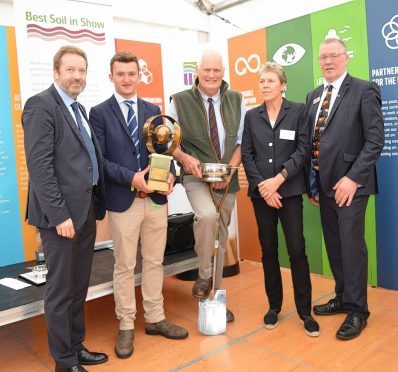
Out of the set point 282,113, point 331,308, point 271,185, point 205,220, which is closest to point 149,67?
point 282,113

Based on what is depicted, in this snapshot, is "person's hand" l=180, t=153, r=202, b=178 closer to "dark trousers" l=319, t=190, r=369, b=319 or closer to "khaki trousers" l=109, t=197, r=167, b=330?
"khaki trousers" l=109, t=197, r=167, b=330

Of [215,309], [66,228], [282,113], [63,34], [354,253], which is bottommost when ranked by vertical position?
[215,309]

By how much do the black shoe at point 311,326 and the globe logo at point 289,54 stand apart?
93.8 inches

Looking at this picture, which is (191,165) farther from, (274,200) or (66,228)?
(66,228)

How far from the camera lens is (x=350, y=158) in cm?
285

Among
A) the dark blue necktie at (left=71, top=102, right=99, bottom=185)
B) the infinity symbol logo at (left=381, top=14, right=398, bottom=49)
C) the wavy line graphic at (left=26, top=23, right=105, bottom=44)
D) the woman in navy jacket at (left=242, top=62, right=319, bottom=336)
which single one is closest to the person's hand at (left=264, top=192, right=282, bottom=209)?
the woman in navy jacket at (left=242, top=62, right=319, bottom=336)

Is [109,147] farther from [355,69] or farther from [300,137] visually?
[355,69]

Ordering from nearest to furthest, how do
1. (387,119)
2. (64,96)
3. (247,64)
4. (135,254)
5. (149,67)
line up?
(64,96) < (135,254) < (387,119) < (247,64) < (149,67)

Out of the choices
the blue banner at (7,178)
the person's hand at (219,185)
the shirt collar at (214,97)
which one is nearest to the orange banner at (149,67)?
the blue banner at (7,178)

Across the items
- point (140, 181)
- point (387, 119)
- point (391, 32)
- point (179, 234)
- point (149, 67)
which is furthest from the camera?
point (149, 67)

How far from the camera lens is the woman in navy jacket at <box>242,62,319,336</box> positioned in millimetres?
2781

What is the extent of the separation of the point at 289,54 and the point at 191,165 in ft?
6.36

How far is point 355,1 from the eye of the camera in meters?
3.59

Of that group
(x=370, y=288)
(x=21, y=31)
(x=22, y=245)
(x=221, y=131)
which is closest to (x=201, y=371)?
(x=221, y=131)
